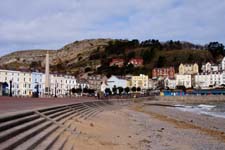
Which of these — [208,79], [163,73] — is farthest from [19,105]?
[163,73]

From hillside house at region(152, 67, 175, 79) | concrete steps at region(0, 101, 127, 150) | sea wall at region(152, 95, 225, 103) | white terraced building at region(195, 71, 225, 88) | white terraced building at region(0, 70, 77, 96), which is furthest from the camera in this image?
hillside house at region(152, 67, 175, 79)

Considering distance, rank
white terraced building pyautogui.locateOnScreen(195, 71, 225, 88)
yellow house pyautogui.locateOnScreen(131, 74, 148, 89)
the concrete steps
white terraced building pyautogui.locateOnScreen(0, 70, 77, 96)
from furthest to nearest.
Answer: yellow house pyautogui.locateOnScreen(131, 74, 148, 89) < white terraced building pyautogui.locateOnScreen(195, 71, 225, 88) < white terraced building pyautogui.locateOnScreen(0, 70, 77, 96) < the concrete steps

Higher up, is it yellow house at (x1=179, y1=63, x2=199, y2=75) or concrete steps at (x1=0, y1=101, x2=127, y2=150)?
yellow house at (x1=179, y1=63, x2=199, y2=75)

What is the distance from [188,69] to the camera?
189m

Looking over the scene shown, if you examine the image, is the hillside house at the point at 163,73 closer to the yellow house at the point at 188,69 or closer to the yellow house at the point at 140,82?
the yellow house at the point at 188,69

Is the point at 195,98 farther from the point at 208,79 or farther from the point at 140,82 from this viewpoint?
the point at 208,79

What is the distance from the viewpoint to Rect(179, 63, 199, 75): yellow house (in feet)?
616

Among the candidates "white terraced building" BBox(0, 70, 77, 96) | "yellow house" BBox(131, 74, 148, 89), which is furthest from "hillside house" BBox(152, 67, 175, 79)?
"white terraced building" BBox(0, 70, 77, 96)

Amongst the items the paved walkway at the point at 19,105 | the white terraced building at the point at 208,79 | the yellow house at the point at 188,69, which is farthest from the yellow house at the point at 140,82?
the paved walkway at the point at 19,105

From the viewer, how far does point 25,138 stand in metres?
7.96

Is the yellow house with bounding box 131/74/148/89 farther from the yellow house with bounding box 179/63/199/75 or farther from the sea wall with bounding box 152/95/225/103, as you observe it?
the sea wall with bounding box 152/95/225/103

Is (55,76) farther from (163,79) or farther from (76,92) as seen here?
(163,79)

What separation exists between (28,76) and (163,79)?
275ft

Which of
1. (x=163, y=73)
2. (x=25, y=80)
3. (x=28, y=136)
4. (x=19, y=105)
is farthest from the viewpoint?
(x=163, y=73)
